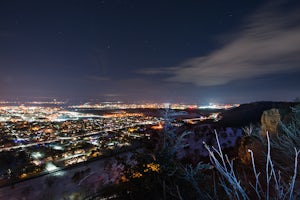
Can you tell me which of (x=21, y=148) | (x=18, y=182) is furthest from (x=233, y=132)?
(x=21, y=148)

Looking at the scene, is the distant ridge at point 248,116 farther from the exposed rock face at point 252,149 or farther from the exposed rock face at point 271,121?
the exposed rock face at point 252,149

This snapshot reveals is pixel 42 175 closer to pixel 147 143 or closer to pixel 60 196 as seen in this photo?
pixel 60 196

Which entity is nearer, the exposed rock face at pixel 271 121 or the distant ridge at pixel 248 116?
the exposed rock face at pixel 271 121

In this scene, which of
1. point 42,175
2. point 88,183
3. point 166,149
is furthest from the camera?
point 42,175

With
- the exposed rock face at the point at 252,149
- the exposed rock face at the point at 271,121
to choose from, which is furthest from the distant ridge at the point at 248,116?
the exposed rock face at the point at 252,149

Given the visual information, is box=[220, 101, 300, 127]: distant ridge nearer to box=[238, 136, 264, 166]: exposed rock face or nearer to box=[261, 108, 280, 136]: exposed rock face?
box=[261, 108, 280, 136]: exposed rock face

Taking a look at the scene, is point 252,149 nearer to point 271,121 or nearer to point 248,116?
point 271,121

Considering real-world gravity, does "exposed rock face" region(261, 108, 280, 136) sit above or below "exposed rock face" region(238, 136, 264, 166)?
above

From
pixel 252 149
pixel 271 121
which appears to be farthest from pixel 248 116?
pixel 252 149

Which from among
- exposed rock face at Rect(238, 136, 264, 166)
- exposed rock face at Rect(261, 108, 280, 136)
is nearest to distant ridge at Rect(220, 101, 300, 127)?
exposed rock face at Rect(261, 108, 280, 136)

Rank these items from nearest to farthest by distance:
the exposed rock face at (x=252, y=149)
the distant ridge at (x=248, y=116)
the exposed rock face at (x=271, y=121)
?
the exposed rock face at (x=252, y=149), the exposed rock face at (x=271, y=121), the distant ridge at (x=248, y=116)

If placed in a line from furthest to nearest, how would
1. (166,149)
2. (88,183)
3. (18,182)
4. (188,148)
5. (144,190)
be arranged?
(188,148)
(18,182)
(88,183)
(166,149)
(144,190)
